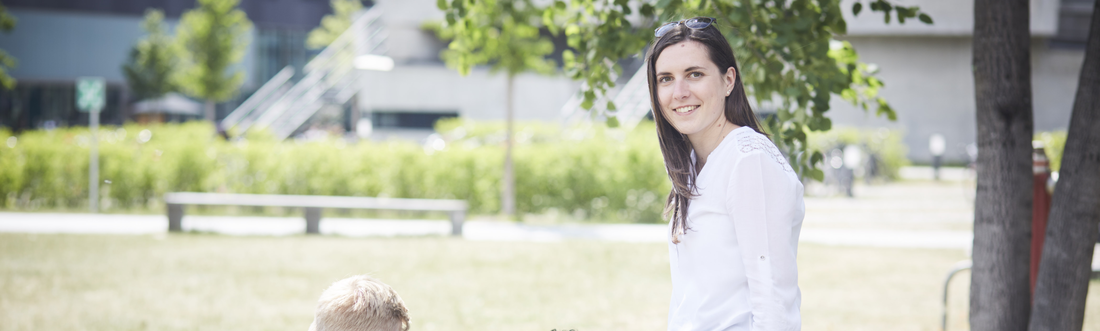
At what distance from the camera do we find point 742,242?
167cm

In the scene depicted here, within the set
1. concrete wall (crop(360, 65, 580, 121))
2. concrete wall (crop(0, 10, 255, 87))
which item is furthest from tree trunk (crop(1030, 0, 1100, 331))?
concrete wall (crop(0, 10, 255, 87))

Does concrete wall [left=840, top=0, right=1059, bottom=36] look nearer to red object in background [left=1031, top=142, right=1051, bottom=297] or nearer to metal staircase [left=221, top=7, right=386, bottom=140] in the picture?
metal staircase [left=221, top=7, right=386, bottom=140]

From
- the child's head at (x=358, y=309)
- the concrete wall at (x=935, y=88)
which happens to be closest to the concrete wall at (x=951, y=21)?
the concrete wall at (x=935, y=88)

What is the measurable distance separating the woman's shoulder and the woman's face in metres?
0.10

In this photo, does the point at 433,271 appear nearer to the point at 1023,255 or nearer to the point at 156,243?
the point at 156,243

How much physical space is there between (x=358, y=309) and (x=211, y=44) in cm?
3028

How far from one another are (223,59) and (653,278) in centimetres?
2633

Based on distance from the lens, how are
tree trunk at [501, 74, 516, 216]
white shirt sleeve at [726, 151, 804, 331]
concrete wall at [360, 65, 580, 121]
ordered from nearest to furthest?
white shirt sleeve at [726, 151, 804, 331] → tree trunk at [501, 74, 516, 216] → concrete wall at [360, 65, 580, 121]

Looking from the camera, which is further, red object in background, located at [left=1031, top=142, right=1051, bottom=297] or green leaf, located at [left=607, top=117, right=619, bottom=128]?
red object in background, located at [left=1031, top=142, right=1051, bottom=297]

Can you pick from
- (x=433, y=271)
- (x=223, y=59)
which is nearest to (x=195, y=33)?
(x=223, y=59)

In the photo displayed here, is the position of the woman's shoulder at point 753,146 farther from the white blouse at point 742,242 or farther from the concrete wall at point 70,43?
the concrete wall at point 70,43

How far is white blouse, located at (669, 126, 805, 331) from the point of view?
1.65m

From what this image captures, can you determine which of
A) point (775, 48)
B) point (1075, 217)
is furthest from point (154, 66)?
point (1075, 217)

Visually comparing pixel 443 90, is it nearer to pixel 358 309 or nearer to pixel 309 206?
pixel 309 206
